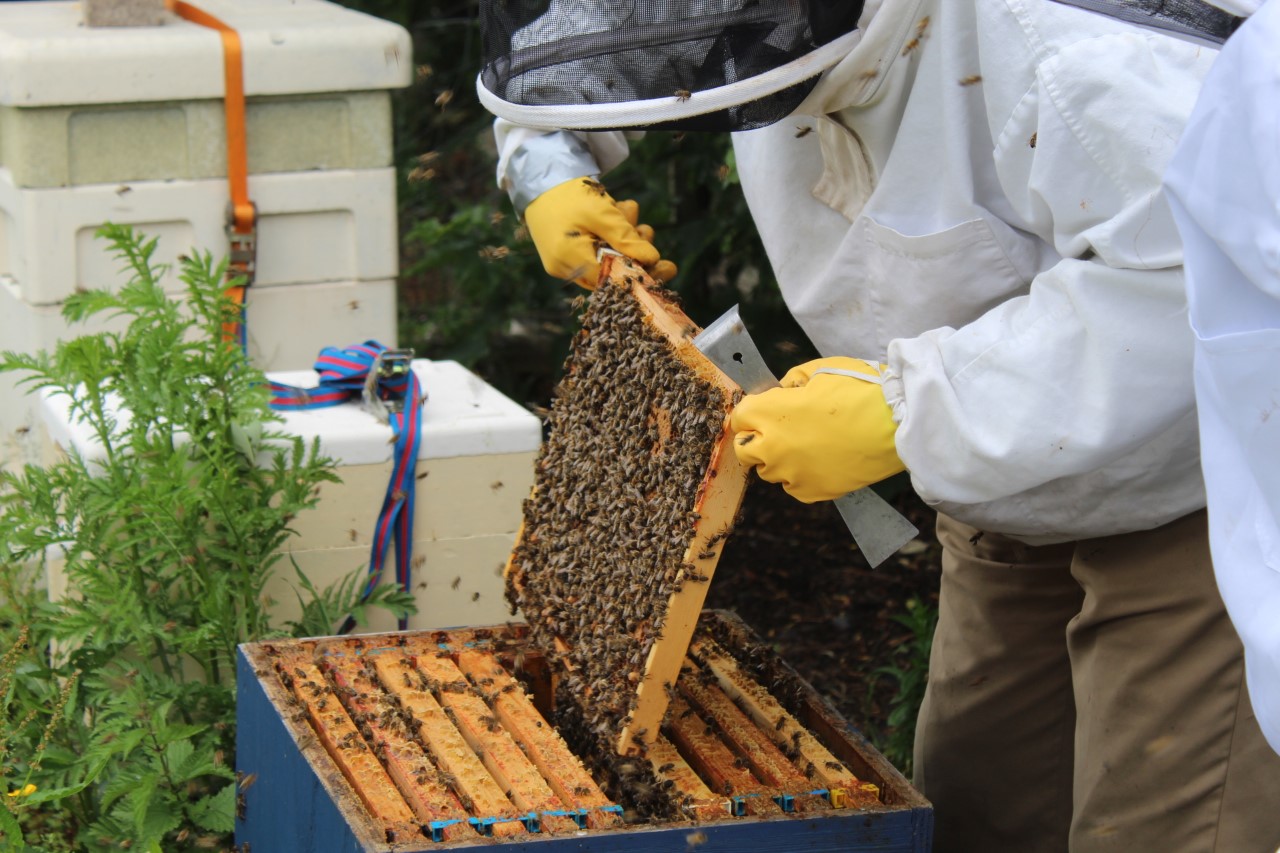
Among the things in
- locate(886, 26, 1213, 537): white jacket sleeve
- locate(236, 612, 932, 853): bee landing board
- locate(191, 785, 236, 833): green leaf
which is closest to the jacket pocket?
locate(886, 26, 1213, 537): white jacket sleeve

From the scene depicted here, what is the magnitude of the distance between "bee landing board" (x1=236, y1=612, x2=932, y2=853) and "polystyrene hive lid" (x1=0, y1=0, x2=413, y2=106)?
195cm

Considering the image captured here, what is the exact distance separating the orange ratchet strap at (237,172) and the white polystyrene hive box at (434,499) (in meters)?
0.82

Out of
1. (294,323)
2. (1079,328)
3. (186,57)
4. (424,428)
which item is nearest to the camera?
(1079,328)

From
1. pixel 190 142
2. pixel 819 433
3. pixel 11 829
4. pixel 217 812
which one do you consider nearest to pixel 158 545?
pixel 217 812

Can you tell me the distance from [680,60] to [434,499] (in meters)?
1.33

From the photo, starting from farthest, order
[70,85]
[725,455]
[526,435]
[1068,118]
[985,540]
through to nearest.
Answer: [70,85] → [526,435] → [985,540] → [725,455] → [1068,118]

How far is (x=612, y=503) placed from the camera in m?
2.33

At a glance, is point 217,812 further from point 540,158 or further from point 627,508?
point 540,158

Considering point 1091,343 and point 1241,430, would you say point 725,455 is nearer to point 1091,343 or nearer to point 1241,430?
point 1091,343

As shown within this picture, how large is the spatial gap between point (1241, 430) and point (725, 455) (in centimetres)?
74

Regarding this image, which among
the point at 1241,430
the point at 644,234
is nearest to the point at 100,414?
the point at 644,234

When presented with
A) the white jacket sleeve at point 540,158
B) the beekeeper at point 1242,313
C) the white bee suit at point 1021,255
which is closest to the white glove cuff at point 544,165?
the white jacket sleeve at point 540,158

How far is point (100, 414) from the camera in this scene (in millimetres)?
2775

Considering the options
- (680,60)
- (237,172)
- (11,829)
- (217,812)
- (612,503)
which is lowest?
(217,812)
